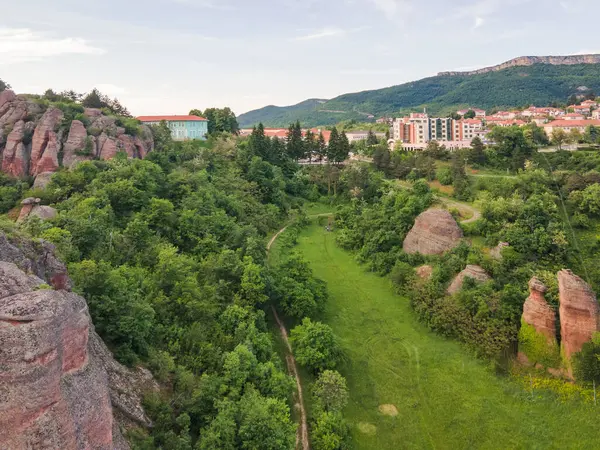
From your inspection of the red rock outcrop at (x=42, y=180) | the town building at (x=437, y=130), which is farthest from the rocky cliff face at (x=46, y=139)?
the town building at (x=437, y=130)

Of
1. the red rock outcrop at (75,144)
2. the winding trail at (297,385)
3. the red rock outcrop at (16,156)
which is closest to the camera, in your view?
the winding trail at (297,385)

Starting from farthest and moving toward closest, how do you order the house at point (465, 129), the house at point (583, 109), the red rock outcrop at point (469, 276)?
the house at point (583, 109)
the house at point (465, 129)
the red rock outcrop at point (469, 276)

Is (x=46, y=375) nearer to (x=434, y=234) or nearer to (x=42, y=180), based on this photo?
(x=434, y=234)

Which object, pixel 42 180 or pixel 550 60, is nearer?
pixel 42 180

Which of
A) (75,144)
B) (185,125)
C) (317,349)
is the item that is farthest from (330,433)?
(185,125)

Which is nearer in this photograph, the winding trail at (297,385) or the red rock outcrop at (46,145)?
the winding trail at (297,385)

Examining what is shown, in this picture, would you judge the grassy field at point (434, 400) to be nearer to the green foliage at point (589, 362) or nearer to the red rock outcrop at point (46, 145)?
the green foliage at point (589, 362)

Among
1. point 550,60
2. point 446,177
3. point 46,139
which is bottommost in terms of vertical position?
point 446,177
